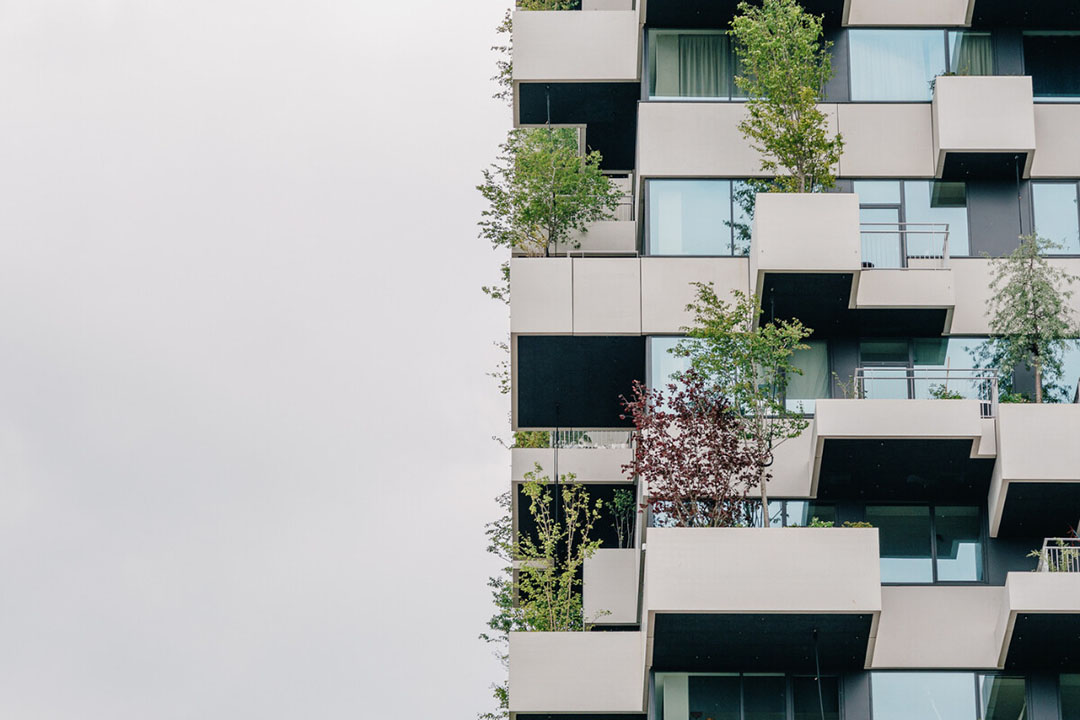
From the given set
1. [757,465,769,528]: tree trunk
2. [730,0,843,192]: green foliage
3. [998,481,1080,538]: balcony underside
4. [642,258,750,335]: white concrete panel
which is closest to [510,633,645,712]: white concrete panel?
[757,465,769,528]: tree trunk

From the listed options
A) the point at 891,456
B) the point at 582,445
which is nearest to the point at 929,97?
the point at 891,456

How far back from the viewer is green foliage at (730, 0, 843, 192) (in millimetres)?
28875

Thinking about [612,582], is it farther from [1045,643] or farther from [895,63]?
[895,63]

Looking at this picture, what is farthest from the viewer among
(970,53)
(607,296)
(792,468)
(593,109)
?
(593,109)

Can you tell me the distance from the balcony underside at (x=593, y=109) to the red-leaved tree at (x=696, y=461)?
781cm

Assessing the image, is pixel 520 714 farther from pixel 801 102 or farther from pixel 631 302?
pixel 801 102

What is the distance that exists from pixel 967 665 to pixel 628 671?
5026 mm

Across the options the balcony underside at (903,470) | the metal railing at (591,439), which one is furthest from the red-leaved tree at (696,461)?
the metal railing at (591,439)

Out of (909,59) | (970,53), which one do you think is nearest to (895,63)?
(909,59)

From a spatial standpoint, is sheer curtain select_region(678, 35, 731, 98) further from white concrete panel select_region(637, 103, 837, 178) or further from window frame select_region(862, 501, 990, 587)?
window frame select_region(862, 501, 990, 587)

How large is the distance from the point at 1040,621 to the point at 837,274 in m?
6.00

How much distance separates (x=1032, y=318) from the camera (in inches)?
1117

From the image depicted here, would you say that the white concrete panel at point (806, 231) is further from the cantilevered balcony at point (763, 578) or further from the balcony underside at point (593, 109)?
the balcony underside at point (593, 109)

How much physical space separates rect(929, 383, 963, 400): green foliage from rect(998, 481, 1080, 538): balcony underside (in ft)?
5.71
